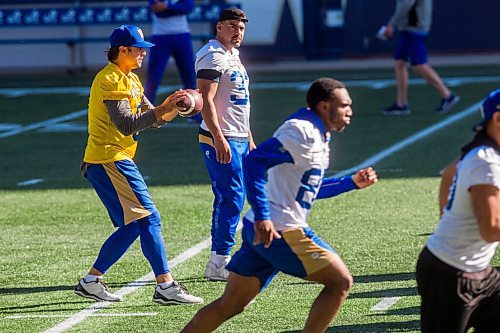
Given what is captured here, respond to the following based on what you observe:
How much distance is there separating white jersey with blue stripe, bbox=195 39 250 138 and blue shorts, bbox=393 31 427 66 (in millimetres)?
8059

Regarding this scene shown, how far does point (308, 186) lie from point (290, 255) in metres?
0.37

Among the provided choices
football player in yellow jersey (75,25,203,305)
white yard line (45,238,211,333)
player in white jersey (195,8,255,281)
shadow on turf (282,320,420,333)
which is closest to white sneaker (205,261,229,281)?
player in white jersey (195,8,255,281)

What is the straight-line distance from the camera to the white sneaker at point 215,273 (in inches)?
331

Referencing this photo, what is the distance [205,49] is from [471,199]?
11.4 feet

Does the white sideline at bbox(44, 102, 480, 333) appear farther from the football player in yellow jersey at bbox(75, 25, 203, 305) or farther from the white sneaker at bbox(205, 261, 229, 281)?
the white sneaker at bbox(205, 261, 229, 281)

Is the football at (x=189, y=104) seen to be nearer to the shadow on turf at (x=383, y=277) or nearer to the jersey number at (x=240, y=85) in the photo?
the jersey number at (x=240, y=85)

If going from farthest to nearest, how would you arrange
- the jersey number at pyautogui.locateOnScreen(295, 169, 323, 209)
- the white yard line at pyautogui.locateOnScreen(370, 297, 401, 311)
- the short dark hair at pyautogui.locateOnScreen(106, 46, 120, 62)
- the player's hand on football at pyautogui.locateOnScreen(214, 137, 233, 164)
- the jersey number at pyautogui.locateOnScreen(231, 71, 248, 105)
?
the jersey number at pyautogui.locateOnScreen(231, 71, 248, 105) → the player's hand on football at pyautogui.locateOnScreen(214, 137, 233, 164) → the short dark hair at pyautogui.locateOnScreen(106, 46, 120, 62) → the white yard line at pyautogui.locateOnScreen(370, 297, 401, 311) → the jersey number at pyautogui.locateOnScreen(295, 169, 323, 209)

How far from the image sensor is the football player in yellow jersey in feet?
25.2

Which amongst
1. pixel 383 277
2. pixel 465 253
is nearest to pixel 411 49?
pixel 383 277

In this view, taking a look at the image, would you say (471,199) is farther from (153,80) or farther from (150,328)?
(153,80)

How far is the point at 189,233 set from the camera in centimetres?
1007

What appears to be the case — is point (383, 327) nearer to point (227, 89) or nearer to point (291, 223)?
point (291, 223)

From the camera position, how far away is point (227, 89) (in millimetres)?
8477

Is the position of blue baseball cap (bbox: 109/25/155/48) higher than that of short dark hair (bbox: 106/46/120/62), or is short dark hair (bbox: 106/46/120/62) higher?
blue baseball cap (bbox: 109/25/155/48)
